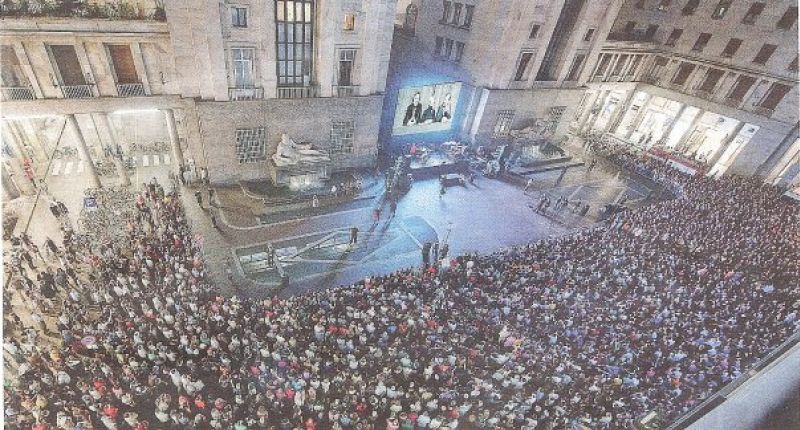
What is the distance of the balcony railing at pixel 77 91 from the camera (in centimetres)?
2447

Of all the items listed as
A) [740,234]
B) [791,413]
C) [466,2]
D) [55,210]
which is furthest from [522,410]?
[466,2]

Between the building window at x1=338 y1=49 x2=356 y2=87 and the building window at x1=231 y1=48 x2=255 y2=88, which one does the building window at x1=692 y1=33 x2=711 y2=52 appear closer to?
the building window at x1=338 y1=49 x2=356 y2=87

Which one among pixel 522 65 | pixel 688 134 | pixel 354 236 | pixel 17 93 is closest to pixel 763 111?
pixel 688 134

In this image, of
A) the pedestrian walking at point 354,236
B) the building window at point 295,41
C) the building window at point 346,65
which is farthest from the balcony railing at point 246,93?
the pedestrian walking at point 354,236

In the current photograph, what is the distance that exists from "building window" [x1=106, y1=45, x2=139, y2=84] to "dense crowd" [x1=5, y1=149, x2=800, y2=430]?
6.99 meters

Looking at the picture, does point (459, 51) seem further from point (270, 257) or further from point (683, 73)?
point (270, 257)

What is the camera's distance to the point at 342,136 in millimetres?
32625

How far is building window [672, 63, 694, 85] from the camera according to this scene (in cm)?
4478

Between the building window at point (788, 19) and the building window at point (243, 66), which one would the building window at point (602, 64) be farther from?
the building window at point (243, 66)

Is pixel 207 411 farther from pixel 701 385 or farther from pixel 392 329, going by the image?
pixel 701 385

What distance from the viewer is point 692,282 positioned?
2550 cm

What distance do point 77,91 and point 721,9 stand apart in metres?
55.1

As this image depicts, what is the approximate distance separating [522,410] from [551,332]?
4.81 meters

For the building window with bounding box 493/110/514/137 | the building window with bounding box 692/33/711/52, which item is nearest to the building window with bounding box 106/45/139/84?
the building window with bounding box 493/110/514/137
